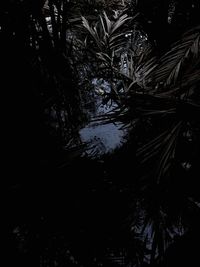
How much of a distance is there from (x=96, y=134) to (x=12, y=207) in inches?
26.2

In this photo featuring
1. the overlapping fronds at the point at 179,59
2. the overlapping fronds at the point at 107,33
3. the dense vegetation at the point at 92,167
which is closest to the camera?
the dense vegetation at the point at 92,167

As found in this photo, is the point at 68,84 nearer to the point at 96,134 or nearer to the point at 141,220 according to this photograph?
the point at 96,134

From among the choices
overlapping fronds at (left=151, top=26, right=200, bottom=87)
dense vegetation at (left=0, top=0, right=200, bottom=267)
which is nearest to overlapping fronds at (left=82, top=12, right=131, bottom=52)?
dense vegetation at (left=0, top=0, right=200, bottom=267)

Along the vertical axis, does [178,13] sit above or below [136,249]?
above

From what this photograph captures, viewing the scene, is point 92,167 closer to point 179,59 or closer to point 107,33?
point 179,59

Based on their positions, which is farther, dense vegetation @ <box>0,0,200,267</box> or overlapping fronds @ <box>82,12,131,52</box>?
overlapping fronds @ <box>82,12,131,52</box>

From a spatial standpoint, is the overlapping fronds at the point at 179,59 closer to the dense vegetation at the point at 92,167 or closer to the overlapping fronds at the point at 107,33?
the dense vegetation at the point at 92,167

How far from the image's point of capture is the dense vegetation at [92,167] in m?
1.18

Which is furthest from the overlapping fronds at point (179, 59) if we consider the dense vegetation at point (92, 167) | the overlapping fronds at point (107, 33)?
the overlapping fronds at point (107, 33)

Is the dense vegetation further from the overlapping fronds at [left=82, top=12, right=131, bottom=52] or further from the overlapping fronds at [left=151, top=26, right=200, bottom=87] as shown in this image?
the overlapping fronds at [left=82, top=12, right=131, bottom=52]

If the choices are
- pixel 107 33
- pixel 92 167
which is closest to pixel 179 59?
pixel 92 167

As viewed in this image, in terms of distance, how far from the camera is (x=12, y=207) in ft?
3.73

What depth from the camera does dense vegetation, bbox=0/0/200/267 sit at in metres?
1.18

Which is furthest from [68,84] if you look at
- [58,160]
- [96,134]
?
[58,160]
